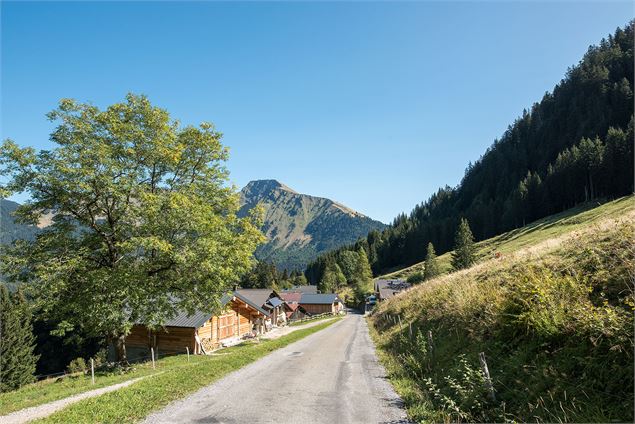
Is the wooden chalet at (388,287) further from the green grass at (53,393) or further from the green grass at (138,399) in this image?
the green grass at (138,399)

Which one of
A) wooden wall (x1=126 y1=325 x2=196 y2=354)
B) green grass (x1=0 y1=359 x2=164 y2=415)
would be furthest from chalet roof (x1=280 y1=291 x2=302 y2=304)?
green grass (x1=0 y1=359 x2=164 y2=415)

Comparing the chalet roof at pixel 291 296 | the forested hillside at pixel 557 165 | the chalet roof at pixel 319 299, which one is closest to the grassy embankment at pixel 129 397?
the chalet roof at pixel 319 299

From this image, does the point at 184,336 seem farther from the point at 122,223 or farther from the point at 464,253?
the point at 464,253

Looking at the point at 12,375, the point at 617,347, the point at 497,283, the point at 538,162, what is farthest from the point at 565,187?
the point at 12,375

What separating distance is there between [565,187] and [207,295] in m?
126

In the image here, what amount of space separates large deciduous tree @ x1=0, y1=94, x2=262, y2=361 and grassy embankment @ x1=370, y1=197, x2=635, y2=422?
1357 centimetres

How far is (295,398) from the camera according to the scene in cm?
1212

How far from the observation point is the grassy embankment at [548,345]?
7160 mm

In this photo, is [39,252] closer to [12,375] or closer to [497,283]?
[497,283]

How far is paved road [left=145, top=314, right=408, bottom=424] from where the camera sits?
398 inches

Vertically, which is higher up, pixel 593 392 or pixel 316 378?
pixel 593 392

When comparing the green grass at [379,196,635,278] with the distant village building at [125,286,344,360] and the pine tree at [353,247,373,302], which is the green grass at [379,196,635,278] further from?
the distant village building at [125,286,344,360]

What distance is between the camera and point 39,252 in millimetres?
19656

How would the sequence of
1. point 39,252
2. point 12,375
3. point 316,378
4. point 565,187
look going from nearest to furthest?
point 316,378, point 39,252, point 12,375, point 565,187
